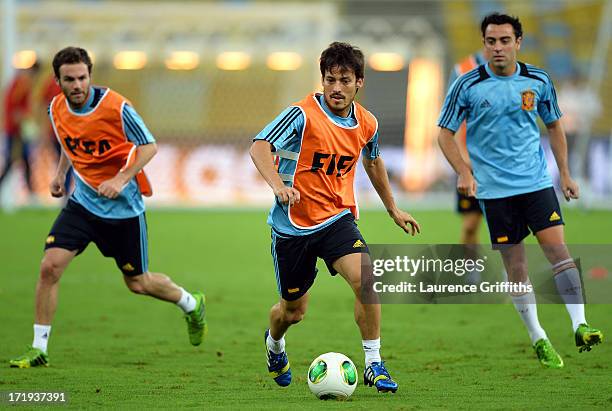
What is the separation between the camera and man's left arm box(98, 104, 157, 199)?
24.0ft

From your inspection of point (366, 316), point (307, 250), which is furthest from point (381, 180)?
point (366, 316)

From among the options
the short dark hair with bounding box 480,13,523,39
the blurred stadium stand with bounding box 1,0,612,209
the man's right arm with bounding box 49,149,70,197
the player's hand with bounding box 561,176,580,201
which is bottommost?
the player's hand with bounding box 561,176,580,201

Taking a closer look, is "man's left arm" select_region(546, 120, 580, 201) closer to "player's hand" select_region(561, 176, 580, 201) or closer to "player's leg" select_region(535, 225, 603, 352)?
"player's hand" select_region(561, 176, 580, 201)

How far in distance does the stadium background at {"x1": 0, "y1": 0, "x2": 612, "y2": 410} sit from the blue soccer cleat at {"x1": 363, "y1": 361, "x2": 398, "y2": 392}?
0.09 metres

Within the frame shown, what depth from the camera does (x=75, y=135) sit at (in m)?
7.68

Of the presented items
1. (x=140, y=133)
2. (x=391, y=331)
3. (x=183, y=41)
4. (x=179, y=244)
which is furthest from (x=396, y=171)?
(x=140, y=133)

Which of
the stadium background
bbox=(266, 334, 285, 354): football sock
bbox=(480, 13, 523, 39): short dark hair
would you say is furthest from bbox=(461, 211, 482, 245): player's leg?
bbox=(266, 334, 285, 354): football sock

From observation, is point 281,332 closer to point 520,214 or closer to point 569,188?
point 520,214

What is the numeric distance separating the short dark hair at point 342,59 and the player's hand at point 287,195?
781 mm

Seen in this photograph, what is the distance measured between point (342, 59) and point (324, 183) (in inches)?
29.0

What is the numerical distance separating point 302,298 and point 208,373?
95cm

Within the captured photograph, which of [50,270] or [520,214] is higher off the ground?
[520,214]

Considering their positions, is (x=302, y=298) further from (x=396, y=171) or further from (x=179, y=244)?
(x=396, y=171)

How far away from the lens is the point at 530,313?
7.57 metres
